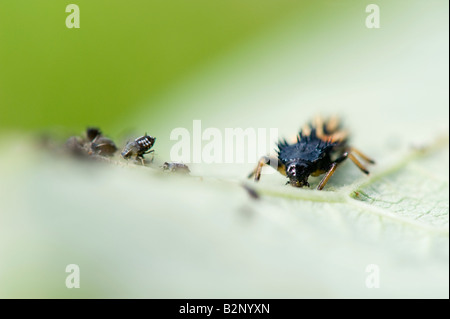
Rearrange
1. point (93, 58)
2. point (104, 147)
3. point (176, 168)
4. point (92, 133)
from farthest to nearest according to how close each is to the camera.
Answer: point (93, 58)
point (92, 133)
point (104, 147)
point (176, 168)

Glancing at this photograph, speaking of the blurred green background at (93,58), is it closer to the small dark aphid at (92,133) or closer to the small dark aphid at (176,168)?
the small dark aphid at (92,133)

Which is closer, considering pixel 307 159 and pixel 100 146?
pixel 100 146

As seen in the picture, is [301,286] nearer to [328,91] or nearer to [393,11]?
[328,91]

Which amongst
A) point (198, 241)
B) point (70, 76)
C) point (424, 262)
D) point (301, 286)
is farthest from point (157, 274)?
point (70, 76)

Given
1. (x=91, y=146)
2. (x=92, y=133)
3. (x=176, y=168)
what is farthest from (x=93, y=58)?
(x=176, y=168)

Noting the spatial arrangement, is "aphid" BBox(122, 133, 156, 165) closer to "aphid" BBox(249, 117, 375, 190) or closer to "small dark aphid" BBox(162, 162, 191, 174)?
"small dark aphid" BBox(162, 162, 191, 174)

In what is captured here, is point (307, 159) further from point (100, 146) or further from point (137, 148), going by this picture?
point (100, 146)

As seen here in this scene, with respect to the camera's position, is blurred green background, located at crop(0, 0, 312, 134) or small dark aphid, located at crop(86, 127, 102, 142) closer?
small dark aphid, located at crop(86, 127, 102, 142)

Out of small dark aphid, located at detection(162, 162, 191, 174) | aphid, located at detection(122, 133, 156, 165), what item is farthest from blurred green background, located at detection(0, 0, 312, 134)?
small dark aphid, located at detection(162, 162, 191, 174)
